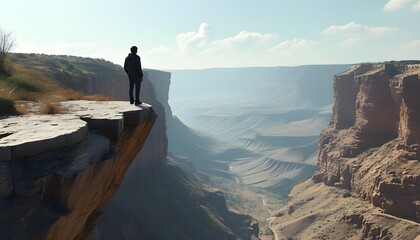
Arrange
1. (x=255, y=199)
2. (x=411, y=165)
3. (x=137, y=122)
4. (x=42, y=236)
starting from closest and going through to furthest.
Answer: (x=42, y=236)
(x=137, y=122)
(x=411, y=165)
(x=255, y=199)

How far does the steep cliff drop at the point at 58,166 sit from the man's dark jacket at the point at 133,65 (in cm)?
185

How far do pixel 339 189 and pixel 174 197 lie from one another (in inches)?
1232

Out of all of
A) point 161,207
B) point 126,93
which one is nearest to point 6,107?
point 161,207

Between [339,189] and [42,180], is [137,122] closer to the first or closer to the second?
[42,180]

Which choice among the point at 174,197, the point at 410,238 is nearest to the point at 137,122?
the point at 410,238

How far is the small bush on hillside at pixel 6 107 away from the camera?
33.6 ft

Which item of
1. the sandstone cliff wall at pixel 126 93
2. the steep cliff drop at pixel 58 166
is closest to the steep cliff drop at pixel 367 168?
the sandstone cliff wall at pixel 126 93

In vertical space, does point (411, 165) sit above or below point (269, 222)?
above

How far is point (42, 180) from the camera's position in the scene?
7137mm

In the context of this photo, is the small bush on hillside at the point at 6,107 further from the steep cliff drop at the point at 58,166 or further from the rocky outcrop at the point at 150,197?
the rocky outcrop at the point at 150,197

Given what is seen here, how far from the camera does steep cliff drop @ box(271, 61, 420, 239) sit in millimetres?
50438

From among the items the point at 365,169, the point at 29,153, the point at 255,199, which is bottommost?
the point at 255,199

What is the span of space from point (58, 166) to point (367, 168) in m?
64.2

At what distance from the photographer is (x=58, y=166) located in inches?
297
